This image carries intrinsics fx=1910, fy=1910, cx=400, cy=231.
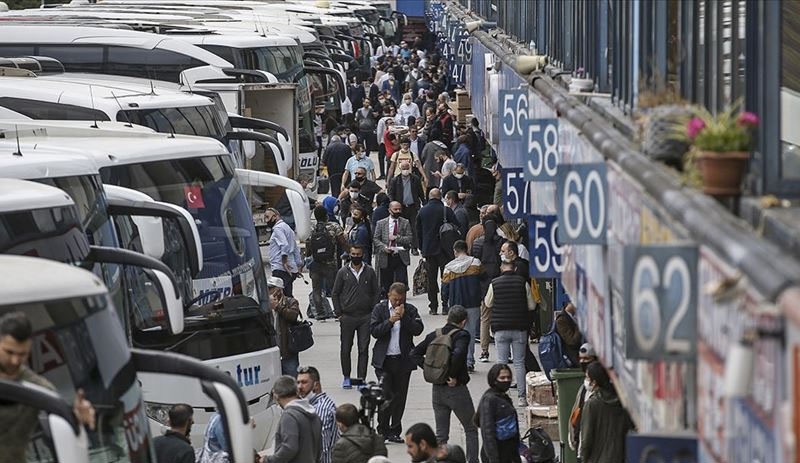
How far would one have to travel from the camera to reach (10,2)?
68.6 meters

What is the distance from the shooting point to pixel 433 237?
2369cm

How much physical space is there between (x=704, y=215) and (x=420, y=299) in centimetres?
1895

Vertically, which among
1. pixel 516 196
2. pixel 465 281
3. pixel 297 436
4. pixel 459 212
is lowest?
pixel 459 212

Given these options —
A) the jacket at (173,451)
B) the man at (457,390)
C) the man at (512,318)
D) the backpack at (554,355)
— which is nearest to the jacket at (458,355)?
the man at (457,390)

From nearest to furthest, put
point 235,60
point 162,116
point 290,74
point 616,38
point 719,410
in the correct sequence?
point 719,410 → point 616,38 → point 162,116 → point 235,60 → point 290,74

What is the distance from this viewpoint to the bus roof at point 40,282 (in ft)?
28.2

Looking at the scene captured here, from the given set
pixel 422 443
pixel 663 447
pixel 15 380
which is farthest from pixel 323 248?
pixel 663 447

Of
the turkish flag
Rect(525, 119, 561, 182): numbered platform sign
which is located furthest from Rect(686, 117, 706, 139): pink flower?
the turkish flag

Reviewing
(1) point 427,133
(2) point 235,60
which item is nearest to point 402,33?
(1) point 427,133

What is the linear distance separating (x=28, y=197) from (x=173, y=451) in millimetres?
2189

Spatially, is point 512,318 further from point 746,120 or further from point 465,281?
point 746,120

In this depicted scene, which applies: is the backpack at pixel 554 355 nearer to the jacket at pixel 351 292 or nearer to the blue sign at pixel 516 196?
the blue sign at pixel 516 196

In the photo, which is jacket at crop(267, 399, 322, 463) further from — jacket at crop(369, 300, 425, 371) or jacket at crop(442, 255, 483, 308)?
jacket at crop(442, 255, 483, 308)

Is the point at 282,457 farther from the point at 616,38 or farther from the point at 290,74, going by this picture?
the point at 290,74
